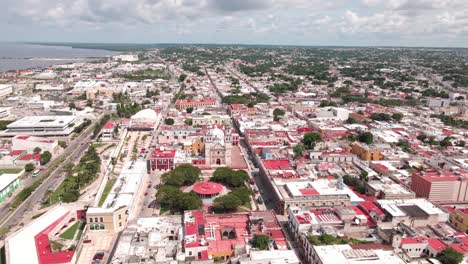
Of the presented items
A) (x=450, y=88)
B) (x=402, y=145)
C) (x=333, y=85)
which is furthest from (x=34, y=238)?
(x=450, y=88)

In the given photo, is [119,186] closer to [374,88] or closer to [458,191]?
[458,191]

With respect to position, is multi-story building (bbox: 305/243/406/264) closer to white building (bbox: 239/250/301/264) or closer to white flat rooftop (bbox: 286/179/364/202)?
white building (bbox: 239/250/301/264)

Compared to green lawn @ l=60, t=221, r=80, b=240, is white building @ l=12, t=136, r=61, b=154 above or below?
above

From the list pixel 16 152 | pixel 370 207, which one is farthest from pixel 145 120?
pixel 370 207

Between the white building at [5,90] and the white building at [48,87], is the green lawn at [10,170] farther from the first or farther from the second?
the white building at [48,87]

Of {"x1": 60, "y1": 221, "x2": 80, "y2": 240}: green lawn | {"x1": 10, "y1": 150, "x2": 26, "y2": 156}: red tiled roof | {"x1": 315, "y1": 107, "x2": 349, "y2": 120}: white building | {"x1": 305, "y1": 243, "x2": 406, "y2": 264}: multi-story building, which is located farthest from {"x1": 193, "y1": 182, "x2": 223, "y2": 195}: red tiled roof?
{"x1": 315, "y1": 107, "x2": 349, "y2": 120}: white building

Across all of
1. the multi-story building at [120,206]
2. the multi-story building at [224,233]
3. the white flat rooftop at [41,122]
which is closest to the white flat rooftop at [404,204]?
the multi-story building at [224,233]

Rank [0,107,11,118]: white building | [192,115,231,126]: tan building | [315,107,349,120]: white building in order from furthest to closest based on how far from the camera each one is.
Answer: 1. [315,107,349,120]: white building
2. [0,107,11,118]: white building
3. [192,115,231,126]: tan building
